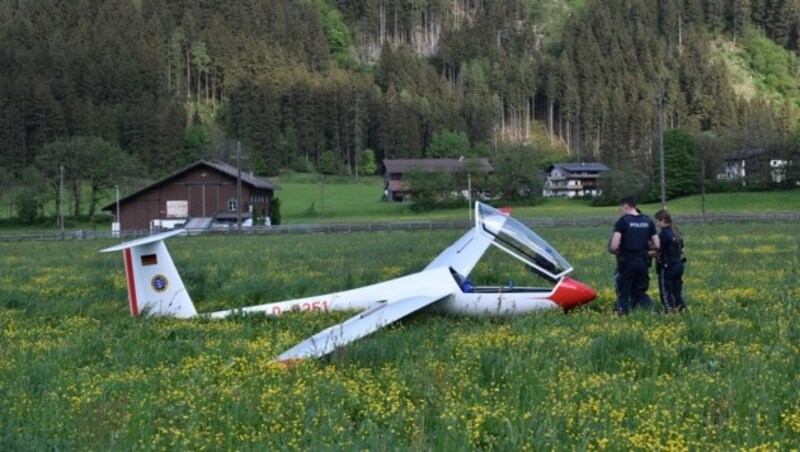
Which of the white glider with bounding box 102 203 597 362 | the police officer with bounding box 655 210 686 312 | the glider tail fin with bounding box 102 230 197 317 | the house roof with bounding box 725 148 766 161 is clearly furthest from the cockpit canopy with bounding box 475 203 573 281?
the house roof with bounding box 725 148 766 161

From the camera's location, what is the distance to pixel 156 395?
19.0 feet

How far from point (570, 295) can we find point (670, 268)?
4.98ft

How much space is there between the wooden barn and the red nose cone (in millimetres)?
65465

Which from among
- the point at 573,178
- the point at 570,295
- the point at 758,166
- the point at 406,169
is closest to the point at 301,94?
the point at 406,169

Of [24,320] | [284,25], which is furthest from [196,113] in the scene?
[24,320]

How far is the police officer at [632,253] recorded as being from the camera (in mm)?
10039

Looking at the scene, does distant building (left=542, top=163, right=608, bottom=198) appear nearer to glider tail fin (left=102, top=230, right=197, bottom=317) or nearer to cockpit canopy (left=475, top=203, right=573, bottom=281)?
cockpit canopy (left=475, top=203, right=573, bottom=281)

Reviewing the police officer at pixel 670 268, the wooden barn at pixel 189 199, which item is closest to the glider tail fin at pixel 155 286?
the police officer at pixel 670 268

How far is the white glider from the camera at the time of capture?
9.98 m

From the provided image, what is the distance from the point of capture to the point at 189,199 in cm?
7500

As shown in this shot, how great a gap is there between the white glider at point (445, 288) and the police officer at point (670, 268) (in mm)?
1057

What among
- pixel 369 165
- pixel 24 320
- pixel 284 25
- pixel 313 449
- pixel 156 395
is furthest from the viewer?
pixel 284 25

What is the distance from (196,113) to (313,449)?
511 feet

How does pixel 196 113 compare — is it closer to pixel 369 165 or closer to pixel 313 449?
pixel 369 165
